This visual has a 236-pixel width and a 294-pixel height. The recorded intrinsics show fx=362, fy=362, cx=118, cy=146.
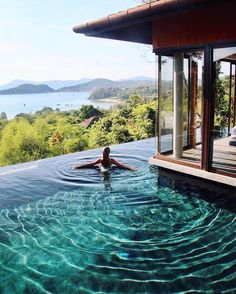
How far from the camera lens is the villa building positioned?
21.6 feet

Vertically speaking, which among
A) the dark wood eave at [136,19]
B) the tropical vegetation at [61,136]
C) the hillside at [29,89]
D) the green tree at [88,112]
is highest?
the hillside at [29,89]

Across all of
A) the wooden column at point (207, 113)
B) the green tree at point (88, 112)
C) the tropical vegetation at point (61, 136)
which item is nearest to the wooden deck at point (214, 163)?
the wooden column at point (207, 113)

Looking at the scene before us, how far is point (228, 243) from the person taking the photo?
15.4 ft

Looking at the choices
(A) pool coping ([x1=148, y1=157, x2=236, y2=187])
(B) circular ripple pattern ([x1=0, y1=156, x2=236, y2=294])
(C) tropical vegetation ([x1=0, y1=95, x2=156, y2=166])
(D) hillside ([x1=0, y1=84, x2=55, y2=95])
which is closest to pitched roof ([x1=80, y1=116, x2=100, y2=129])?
(C) tropical vegetation ([x1=0, y1=95, x2=156, y2=166])

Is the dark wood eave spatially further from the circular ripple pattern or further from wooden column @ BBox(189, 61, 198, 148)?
the circular ripple pattern

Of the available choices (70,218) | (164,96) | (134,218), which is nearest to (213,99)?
(164,96)

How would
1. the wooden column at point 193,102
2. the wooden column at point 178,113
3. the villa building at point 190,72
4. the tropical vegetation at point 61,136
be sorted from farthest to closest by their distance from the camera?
the tropical vegetation at point 61,136
the wooden column at point 178,113
the wooden column at point 193,102
the villa building at point 190,72

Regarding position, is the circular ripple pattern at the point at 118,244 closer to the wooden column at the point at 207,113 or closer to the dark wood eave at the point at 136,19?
the wooden column at the point at 207,113

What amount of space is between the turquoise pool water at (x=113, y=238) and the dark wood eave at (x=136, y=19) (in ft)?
10.4

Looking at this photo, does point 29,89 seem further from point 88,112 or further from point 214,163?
point 214,163

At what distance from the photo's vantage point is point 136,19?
6.82m

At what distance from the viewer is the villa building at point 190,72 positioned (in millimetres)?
6598

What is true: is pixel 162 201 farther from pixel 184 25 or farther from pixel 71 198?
pixel 184 25

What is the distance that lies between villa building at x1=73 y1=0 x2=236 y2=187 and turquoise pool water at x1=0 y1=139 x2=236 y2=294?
2.79ft
